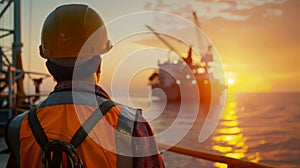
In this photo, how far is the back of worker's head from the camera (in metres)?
1.63

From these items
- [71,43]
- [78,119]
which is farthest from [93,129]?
[71,43]

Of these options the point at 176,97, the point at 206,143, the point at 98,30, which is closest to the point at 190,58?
the point at 176,97

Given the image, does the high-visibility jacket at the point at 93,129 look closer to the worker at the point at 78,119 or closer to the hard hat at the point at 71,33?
the worker at the point at 78,119

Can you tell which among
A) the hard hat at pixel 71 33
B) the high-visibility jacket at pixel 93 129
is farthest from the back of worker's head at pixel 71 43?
the high-visibility jacket at pixel 93 129

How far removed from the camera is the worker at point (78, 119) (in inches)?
56.4

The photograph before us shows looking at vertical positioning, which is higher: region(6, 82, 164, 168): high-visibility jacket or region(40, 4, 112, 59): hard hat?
region(40, 4, 112, 59): hard hat

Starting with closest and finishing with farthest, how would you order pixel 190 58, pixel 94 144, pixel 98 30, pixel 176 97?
pixel 94 144 < pixel 98 30 < pixel 190 58 < pixel 176 97

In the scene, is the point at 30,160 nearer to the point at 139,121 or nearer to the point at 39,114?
the point at 39,114

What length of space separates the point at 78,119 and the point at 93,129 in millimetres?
94

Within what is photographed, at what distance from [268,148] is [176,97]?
8332cm

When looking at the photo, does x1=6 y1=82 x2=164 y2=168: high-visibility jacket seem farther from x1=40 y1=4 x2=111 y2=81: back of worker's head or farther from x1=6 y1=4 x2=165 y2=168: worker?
x1=40 y1=4 x2=111 y2=81: back of worker's head

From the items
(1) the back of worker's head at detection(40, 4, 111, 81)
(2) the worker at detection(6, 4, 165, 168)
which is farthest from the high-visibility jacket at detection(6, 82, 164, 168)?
(1) the back of worker's head at detection(40, 4, 111, 81)

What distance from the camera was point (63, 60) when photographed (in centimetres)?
166

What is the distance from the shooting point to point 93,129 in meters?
1.43
